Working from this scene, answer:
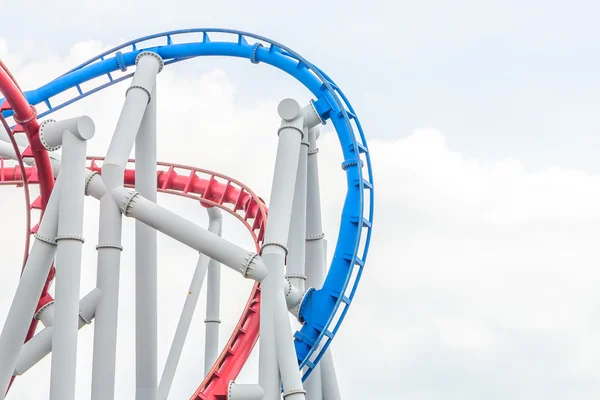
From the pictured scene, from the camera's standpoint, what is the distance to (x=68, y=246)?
869 cm

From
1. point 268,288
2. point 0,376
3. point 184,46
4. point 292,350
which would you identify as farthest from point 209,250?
point 184,46

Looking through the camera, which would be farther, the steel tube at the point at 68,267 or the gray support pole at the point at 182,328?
the gray support pole at the point at 182,328

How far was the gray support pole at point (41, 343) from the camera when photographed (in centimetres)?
939

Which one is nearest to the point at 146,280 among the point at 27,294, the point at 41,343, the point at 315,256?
the point at 41,343

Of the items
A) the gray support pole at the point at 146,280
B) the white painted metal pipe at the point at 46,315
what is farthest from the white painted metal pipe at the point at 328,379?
the white painted metal pipe at the point at 46,315

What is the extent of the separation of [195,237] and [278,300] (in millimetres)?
1187

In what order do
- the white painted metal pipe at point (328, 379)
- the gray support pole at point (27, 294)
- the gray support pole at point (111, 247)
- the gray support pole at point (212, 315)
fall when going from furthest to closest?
the gray support pole at point (212, 315)
the white painted metal pipe at point (328, 379)
the gray support pole at point (111, 247)
the gray support pole at point (27, 294)

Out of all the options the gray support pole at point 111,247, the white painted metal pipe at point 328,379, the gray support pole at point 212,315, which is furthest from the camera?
the gray support pole at point 212,315

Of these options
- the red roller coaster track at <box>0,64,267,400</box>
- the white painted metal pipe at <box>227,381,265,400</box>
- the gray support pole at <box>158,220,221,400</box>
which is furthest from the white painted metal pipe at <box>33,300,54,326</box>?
the gray support pole at <box>158,220,221,400</box>

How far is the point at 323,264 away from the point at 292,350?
300 cm

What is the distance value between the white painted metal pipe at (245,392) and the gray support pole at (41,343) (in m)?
1.79

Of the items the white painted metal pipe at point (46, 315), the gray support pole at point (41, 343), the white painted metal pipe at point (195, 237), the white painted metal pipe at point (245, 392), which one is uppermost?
the white painted metal pipe at point (195, 237)

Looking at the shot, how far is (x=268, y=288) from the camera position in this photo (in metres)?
9.66

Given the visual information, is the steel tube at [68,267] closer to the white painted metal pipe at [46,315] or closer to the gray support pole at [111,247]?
the gray support pole at [111,247]
